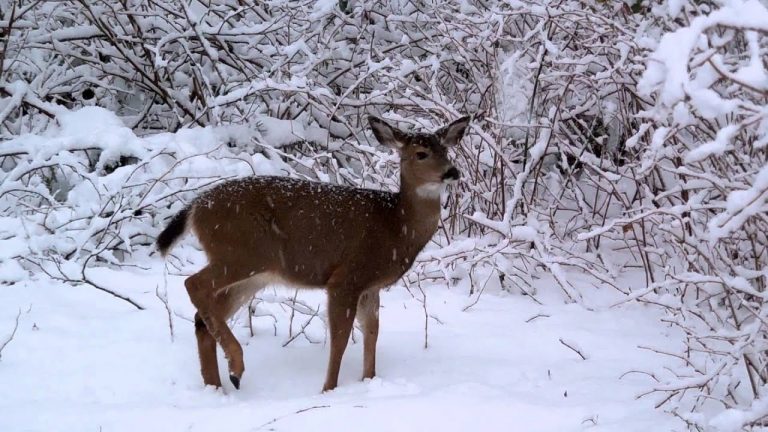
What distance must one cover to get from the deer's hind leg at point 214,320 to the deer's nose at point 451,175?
129 centimetres

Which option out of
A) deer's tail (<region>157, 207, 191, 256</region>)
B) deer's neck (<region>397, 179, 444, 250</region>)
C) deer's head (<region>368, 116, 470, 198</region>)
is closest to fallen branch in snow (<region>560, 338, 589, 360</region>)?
deer's neck (<region>397, 179, 444, 250</region>)

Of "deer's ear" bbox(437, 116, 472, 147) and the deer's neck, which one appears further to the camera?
"deer's ear" bbox(437, 116, 472, 147)

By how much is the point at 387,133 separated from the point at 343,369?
1.49 metres

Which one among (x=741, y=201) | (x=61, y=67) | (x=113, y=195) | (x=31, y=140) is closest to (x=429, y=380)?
(x=741, y=201)

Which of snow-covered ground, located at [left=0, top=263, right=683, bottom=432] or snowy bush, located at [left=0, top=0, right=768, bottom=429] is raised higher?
snowy bush, located at [left=0, top=0, right=768, bottom=429]

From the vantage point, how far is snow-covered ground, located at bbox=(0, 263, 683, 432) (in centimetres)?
399

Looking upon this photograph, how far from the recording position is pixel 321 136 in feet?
28.5

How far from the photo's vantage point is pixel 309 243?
16.8 ft

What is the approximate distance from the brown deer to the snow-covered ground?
0.94 feet

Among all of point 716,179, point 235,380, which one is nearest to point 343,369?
point 235,380

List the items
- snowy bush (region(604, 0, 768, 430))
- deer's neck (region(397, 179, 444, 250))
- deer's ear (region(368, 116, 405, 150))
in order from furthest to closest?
1. deer's ear (region(368, 116, 405, 150))
2. deer's neck (region(397, 179, 444, 250))
3. snowy bush (region(604, 0, 768, 430))

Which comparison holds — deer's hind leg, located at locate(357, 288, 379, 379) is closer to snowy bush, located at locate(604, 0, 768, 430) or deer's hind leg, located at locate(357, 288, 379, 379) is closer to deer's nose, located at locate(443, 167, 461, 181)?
deer's nose, located at locate(443, 167, 461, 181)

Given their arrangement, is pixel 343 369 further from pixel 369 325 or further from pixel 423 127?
pixel 423 127

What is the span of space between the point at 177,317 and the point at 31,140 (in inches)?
106
